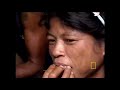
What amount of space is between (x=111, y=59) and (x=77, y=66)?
10.7 inches

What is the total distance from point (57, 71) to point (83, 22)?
0.41 m

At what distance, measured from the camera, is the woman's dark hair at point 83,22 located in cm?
211

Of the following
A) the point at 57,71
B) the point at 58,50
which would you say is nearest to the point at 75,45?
the point at 58,50

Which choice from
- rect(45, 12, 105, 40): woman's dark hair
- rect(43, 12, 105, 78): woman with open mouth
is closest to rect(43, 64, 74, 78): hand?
rect(43, 12, 105, 78): woman with open mouth

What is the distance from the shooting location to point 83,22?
6.91 ft

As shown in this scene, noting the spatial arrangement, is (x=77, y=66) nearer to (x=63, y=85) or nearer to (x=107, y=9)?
(x=63, y=85)

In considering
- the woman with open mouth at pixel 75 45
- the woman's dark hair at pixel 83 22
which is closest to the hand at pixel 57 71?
the woman with open mouth at pixel 75 45

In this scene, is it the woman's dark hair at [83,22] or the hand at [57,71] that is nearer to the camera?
the woman's dark hair at [83,22]

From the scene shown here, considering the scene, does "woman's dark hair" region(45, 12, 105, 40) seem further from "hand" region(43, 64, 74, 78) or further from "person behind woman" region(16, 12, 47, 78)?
"hand" region(43, 64, 74, 78)

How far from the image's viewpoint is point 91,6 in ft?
7.42

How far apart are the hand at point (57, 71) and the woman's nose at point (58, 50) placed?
0.08 m

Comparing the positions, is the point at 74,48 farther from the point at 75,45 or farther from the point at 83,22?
the point at 83,22

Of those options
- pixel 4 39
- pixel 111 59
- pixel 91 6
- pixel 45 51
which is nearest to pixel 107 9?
pixel 91 6

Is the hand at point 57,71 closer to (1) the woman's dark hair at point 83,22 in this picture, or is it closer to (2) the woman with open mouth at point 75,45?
(2) the woman with open mouth at point 75,45
